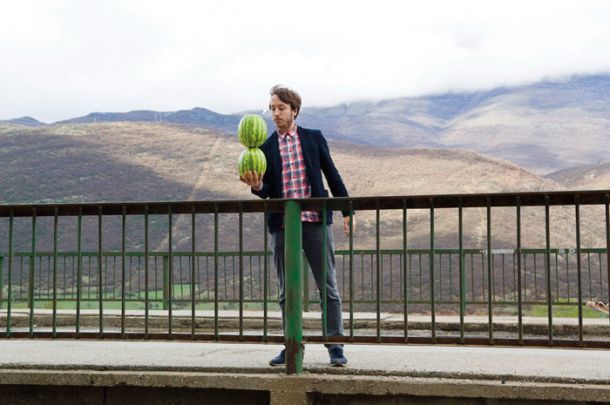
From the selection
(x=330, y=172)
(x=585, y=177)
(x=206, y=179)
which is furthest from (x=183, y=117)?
(x=330, y=172)

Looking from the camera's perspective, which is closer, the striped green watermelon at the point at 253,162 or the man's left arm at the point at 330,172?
the striped green watermelon at the point at 253,162

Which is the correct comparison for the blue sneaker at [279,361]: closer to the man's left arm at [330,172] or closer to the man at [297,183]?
the man at [297,183]

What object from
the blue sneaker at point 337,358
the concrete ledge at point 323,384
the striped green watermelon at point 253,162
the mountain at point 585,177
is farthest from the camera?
the mountain at point 585,177

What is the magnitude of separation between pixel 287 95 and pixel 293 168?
55 cm

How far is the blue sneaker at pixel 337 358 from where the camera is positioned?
6727mm

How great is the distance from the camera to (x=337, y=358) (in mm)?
6766

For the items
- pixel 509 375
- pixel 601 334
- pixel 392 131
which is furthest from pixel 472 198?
pixel 392 131

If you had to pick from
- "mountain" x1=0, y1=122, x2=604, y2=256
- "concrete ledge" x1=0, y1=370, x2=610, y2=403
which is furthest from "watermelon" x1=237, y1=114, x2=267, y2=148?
"mountain" x1=0, y1=122, x2=604, y2=256

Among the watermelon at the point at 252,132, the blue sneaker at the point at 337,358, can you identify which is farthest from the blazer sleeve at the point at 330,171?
the blue sneaker at the point at 337,358

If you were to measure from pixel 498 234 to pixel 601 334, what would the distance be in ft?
80.9

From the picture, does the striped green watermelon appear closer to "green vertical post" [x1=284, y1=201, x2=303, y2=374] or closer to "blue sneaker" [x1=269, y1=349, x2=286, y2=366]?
"green vertical post" [x1=284, y1=201, x2=303, y2=374]

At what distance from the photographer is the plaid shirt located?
6770mm

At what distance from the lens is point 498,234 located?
123 ft

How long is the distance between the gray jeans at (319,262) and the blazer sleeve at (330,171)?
38 cm
